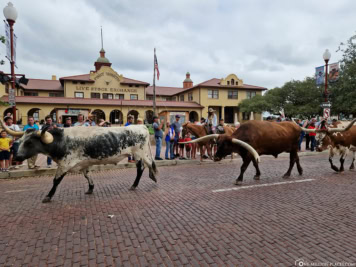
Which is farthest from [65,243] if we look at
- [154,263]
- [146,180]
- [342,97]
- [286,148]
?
[342,97]

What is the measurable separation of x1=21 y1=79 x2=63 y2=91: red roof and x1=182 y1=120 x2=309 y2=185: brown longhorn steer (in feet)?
126

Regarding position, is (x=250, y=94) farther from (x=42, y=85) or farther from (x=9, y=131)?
(x=9, y=131)

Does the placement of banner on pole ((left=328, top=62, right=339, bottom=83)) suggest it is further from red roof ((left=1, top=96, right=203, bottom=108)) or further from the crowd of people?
red roof ((left=1, top=96, right=203, bottom=108))

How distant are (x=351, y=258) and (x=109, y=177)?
21.0 ft

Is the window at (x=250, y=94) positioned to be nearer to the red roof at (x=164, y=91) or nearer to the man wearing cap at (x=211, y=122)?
the red roof at (x=164, y=91)

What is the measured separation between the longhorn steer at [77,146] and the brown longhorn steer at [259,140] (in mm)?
2251

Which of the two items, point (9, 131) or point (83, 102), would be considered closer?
point (9, 131)

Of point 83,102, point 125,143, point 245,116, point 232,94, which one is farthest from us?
point 245,116

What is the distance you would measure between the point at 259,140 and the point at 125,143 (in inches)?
152

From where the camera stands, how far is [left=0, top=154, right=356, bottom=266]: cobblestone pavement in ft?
9.29

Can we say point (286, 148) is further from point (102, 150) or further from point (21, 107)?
point (21, 107)

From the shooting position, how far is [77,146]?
494 cm

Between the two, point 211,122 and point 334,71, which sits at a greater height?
point 334,71

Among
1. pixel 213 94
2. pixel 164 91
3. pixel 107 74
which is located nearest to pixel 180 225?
pixel 213 94
